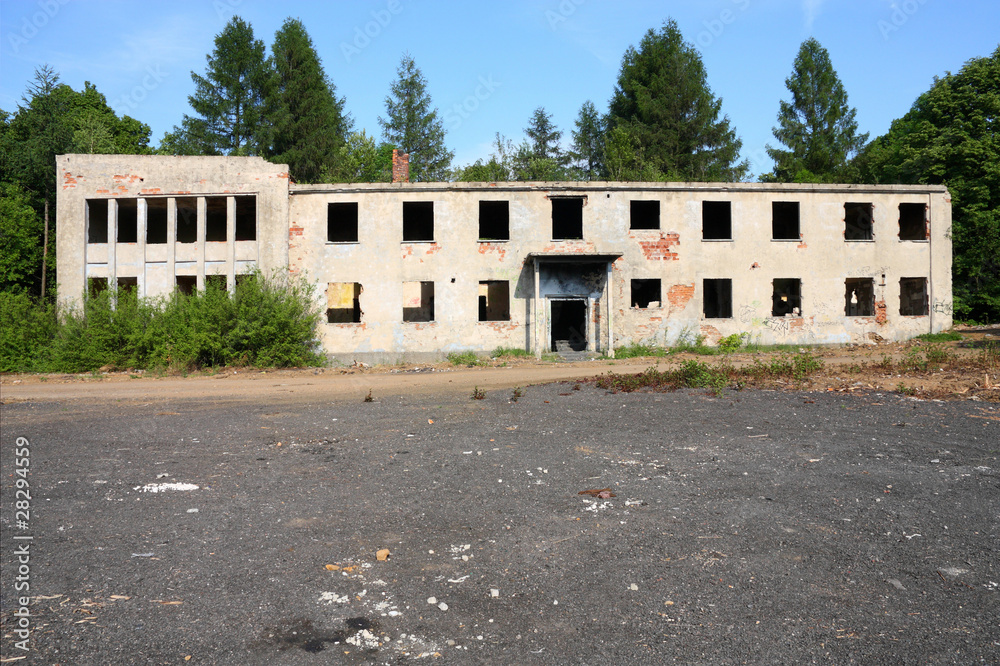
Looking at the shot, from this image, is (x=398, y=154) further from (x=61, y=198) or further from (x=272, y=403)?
(x=272, y=403)

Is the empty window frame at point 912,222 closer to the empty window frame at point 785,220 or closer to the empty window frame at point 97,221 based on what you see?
the empty window frame at point 785,220

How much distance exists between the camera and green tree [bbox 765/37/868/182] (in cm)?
4253

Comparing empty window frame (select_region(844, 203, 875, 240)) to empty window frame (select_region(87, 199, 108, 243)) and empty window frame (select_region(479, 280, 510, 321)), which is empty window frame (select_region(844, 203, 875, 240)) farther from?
empty window frame (select_region(87, 199, 108, 243))

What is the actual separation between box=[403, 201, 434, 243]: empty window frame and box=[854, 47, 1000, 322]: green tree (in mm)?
24546

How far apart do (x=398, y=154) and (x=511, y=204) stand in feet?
21.6

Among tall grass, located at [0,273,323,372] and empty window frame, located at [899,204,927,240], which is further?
empty window frame, located at [899,204,927,240]

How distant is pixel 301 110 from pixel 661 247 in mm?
25869

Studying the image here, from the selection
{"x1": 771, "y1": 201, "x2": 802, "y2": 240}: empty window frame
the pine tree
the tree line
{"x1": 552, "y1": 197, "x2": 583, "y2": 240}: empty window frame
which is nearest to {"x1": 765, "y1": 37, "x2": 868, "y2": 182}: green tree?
the tree line

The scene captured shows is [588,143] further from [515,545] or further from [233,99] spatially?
[515,545]

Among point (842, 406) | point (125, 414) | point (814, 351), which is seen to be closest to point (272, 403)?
point (125, 414)

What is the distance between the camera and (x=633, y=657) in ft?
10.2

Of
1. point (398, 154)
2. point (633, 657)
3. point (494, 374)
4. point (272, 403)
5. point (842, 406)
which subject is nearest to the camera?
point (633, 657)

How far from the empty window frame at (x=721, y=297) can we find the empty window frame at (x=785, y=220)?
309 centimetres

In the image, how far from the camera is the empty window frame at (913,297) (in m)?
23.5
